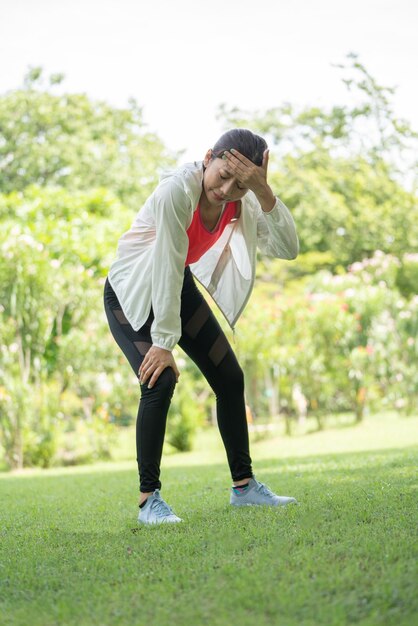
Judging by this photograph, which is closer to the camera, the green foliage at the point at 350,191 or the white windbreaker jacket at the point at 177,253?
the white windbreaker jacket at the point at 177,253

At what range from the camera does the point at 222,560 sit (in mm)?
2475

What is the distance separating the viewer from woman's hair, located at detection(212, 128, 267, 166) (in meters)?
3.23

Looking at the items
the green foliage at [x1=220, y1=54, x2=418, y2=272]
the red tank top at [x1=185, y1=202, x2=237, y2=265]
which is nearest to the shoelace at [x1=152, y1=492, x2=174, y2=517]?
the red tank top at [x1=185, y1=202, x2=237, y2=265]

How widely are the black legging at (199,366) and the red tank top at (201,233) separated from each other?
0.10 m

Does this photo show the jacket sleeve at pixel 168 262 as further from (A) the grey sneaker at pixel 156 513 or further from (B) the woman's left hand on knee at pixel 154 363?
(A) the grey sneaker at pixel 156 513

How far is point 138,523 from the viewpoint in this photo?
3.31 meters

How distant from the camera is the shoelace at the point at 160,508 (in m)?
3.24

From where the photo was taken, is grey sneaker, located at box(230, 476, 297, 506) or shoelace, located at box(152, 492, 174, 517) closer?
shoelace, located at box(152, 492, 174, 517)

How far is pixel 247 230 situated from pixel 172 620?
6.43ft

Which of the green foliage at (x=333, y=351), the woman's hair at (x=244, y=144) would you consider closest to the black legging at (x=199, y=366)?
the woman's hair at (x=244, y=144)

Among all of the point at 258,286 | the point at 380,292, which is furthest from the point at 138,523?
the point at 258,286

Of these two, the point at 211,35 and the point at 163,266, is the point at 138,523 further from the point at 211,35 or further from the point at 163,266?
the point at 211,35

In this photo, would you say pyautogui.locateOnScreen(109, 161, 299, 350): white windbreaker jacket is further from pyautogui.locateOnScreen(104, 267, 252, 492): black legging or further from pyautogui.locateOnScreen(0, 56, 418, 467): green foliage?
pyautogui.locateOnScreen(0, 56, 418, 467): green foliage

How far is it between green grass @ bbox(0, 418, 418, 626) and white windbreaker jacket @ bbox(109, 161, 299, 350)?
0.79 metres
